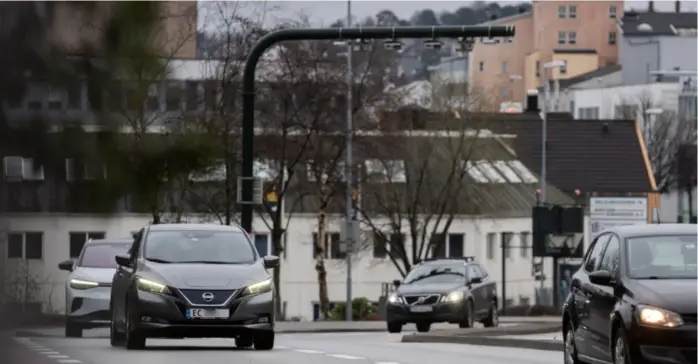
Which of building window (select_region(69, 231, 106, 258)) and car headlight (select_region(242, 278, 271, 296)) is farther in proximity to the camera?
car headlight (select_region(242, 278, 271, 296))

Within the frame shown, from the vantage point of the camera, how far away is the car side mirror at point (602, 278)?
1428 centimetres

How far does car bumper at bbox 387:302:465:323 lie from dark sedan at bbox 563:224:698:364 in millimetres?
17866

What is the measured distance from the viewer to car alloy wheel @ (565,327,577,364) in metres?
16.1

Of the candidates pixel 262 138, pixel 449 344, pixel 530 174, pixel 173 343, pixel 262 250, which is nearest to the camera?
pixel 173 343

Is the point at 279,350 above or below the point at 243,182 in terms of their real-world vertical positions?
below

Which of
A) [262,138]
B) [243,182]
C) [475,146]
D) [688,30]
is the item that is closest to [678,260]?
[243,182]

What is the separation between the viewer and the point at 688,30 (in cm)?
13638

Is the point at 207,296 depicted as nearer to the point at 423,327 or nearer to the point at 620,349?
the point at 620,349

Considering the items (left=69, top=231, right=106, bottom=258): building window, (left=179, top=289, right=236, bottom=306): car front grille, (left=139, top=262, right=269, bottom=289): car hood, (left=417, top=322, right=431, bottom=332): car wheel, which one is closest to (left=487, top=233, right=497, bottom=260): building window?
(left=417, top=322, right=431, bottom=332): car wheel

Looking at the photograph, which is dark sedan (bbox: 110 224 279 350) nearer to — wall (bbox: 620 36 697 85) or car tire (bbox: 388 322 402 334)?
car tire (bbox: 388 322 402 334)

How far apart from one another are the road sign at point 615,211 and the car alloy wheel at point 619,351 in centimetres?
2931

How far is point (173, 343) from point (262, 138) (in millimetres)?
28483

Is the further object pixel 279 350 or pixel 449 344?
pixel 449 344

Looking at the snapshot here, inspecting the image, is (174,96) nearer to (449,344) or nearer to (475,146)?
(449,344)
